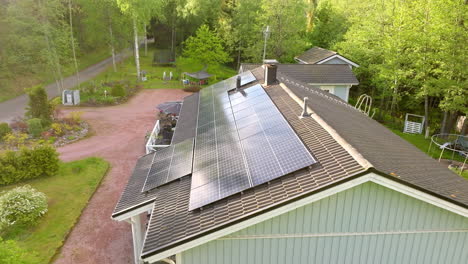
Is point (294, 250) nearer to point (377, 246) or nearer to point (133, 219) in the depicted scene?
point (377, 246)

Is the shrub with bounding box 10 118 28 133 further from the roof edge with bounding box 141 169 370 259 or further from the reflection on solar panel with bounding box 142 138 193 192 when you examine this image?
the roof edge with bounding box 141 169 370 259

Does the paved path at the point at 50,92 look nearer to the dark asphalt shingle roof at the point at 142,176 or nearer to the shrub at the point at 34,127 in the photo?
the shrub at the point at 34,127

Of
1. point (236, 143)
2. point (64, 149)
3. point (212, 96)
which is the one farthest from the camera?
point (64, 149)

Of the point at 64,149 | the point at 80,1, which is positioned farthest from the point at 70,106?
the point at 80,1

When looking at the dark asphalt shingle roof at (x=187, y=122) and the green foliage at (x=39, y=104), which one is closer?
the dark asphalt shingle roof at (x=187, y=122)

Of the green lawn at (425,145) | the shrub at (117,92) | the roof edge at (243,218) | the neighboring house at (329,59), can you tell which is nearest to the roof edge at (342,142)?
the roof edge at (243,218)

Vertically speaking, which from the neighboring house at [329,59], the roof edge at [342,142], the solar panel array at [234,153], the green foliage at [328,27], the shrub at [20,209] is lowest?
the shrub at [20,209]

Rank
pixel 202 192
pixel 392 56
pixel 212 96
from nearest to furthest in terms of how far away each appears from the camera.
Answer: pixel 202 192 → pixel 212 96 → pixel 392 56
